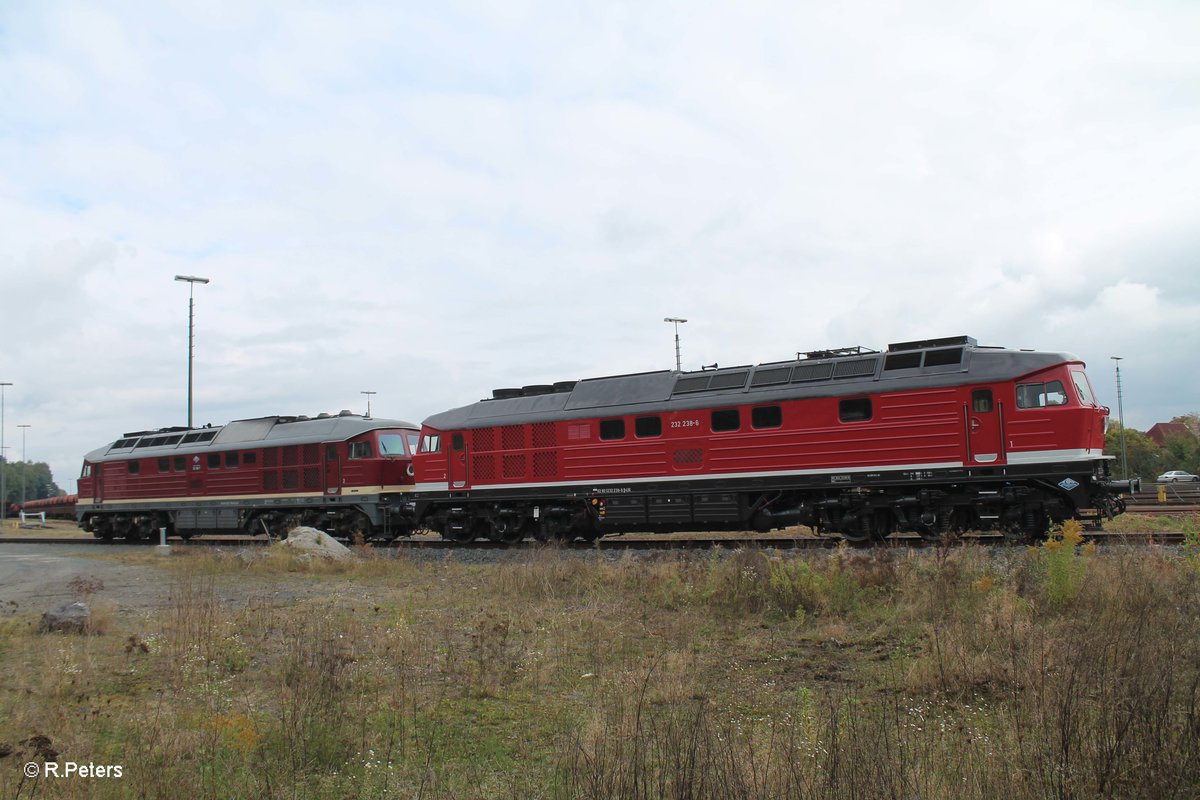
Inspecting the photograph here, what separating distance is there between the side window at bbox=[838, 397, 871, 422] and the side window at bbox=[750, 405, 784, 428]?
1379mm

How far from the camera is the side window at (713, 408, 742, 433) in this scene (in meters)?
20.5

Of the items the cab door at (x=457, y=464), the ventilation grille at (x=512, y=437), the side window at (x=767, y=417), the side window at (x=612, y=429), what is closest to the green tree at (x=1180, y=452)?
the side window at (x=767, y=417)

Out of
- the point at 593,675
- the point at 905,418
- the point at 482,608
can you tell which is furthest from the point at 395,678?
the point at 905,418

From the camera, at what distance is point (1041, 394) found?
56.6ft

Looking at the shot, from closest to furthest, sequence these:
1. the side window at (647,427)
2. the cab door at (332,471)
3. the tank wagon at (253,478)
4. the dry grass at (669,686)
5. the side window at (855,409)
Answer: the dry grass at (669,686), the side window at (855,409), the side window at (647,427), the tank wagon at (253,478), the cab door at (332,471)

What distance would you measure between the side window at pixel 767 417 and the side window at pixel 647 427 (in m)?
2.41

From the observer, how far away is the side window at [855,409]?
61.8 feet

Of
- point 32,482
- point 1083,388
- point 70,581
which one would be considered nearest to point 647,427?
point 1083,388

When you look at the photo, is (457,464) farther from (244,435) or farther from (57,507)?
(57,507)

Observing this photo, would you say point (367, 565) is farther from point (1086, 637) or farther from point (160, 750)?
point (1086, 637)

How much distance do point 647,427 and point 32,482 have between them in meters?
161

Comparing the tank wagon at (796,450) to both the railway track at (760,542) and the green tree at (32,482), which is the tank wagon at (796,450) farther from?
the green tree at (32,482)

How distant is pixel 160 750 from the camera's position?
6180 millimetres

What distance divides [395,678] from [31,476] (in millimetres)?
180622
